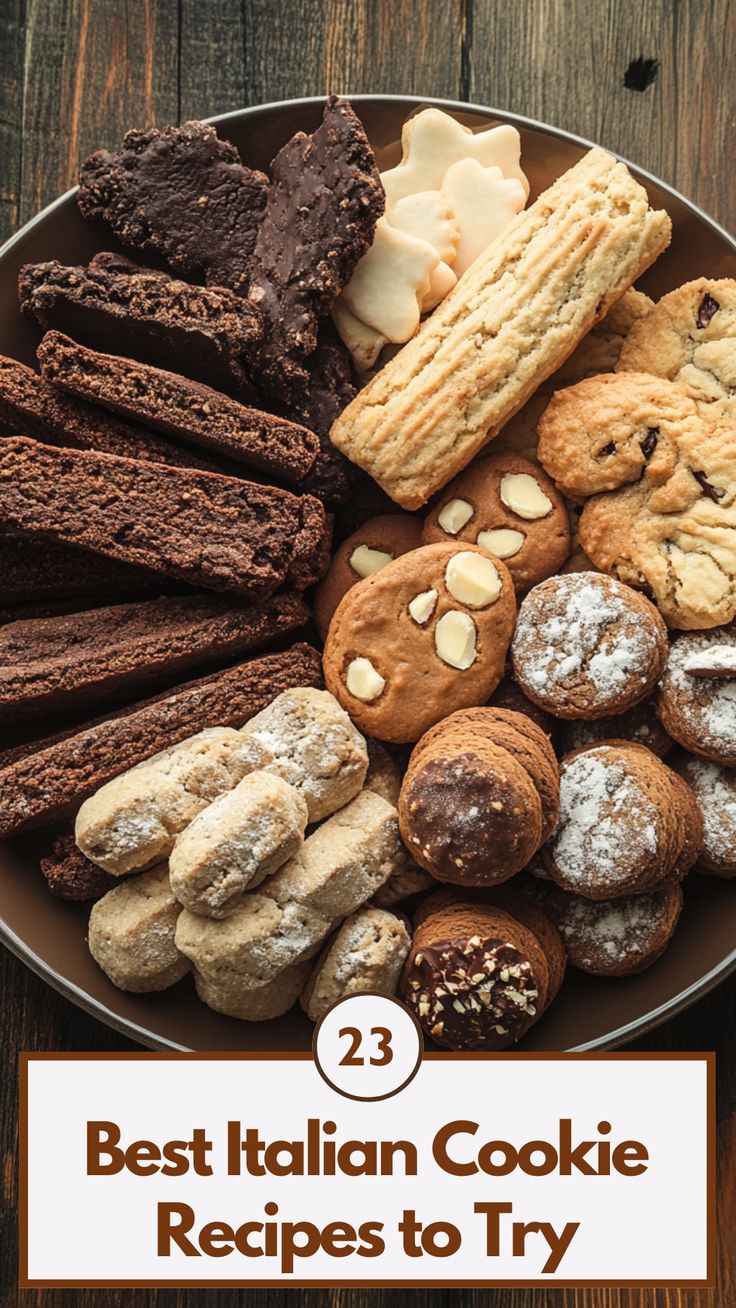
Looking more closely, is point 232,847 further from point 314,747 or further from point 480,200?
point 480,200

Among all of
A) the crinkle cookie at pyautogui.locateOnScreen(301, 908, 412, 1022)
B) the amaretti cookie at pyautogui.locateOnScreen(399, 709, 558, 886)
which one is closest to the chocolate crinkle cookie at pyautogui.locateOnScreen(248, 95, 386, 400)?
the amaretti cookie at pyautogui.locateOnScreen(399, 709, 558, 886)

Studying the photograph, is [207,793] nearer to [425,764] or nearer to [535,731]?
[425,764]

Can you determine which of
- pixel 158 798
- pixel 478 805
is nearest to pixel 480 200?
pixel 478 805

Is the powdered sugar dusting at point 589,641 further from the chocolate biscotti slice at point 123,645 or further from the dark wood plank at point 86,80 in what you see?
the dark wood plank at point 86,80

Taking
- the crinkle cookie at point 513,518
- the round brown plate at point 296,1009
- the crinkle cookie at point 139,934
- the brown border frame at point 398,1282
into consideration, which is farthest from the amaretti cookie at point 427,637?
the brown border frame at point 398,1282

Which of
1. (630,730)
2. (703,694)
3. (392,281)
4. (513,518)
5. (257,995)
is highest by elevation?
(392,281)

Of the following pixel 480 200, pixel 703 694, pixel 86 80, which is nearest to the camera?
pixel 703 694
